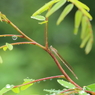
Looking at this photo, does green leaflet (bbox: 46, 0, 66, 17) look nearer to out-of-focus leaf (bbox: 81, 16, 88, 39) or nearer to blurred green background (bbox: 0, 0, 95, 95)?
out-of-focus leaf (bbox: 81, 16, 88, 39)

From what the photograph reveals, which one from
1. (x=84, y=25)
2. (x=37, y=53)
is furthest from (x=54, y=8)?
(x=37, y=53)

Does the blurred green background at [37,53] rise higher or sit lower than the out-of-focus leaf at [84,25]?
lower

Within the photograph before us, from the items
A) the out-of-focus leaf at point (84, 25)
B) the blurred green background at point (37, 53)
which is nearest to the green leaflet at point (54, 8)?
the out-of-focus leaf at point (84, 25)

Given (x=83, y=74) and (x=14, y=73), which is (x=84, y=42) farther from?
(x=83, y=74)

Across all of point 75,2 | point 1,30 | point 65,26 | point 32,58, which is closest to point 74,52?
point 65,26

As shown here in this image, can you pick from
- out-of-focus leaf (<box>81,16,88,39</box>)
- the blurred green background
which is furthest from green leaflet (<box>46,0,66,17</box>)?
the blurred green background

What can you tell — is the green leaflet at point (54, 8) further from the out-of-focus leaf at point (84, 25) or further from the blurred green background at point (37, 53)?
the blurred green background at point (37, 53)

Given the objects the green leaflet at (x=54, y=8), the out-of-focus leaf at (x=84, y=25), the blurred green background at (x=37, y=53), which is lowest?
the blurred green background at (x=37, y=53)

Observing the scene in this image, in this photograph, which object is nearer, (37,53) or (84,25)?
(84,25)

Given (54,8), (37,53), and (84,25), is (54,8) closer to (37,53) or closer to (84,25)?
(84,25)
